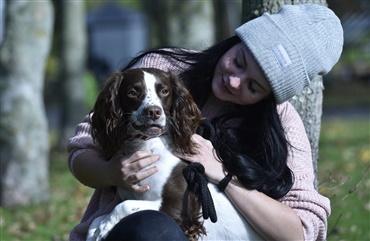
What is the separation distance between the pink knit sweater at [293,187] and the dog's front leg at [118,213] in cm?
22

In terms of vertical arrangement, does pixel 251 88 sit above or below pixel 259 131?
above

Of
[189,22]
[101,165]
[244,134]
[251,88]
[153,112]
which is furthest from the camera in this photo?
[189,22]

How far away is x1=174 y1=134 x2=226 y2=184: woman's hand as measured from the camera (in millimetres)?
3555

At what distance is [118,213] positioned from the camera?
344cm

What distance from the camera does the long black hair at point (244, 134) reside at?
3.63 meters

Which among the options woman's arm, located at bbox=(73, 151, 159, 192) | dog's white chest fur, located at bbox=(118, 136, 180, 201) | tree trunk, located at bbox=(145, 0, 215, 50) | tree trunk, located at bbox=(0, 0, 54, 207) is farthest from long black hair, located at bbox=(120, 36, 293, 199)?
tree trunk, located at bbox=(145, 0, 215, 50)

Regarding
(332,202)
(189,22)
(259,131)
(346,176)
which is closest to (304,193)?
(259,131)

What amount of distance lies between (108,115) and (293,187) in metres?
0.88

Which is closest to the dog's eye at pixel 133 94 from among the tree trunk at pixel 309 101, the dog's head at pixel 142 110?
the dog's head at pixel 142 110

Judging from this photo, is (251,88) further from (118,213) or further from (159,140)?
(118,213)

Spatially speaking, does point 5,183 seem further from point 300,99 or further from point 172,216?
point 172,216

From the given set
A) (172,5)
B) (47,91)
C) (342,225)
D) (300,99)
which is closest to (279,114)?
(300,99)

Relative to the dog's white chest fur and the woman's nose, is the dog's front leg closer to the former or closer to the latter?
the dog's white chest fur

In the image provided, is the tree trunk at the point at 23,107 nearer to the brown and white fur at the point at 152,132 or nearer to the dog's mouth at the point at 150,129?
the brown and white fur at the point at 152,132
